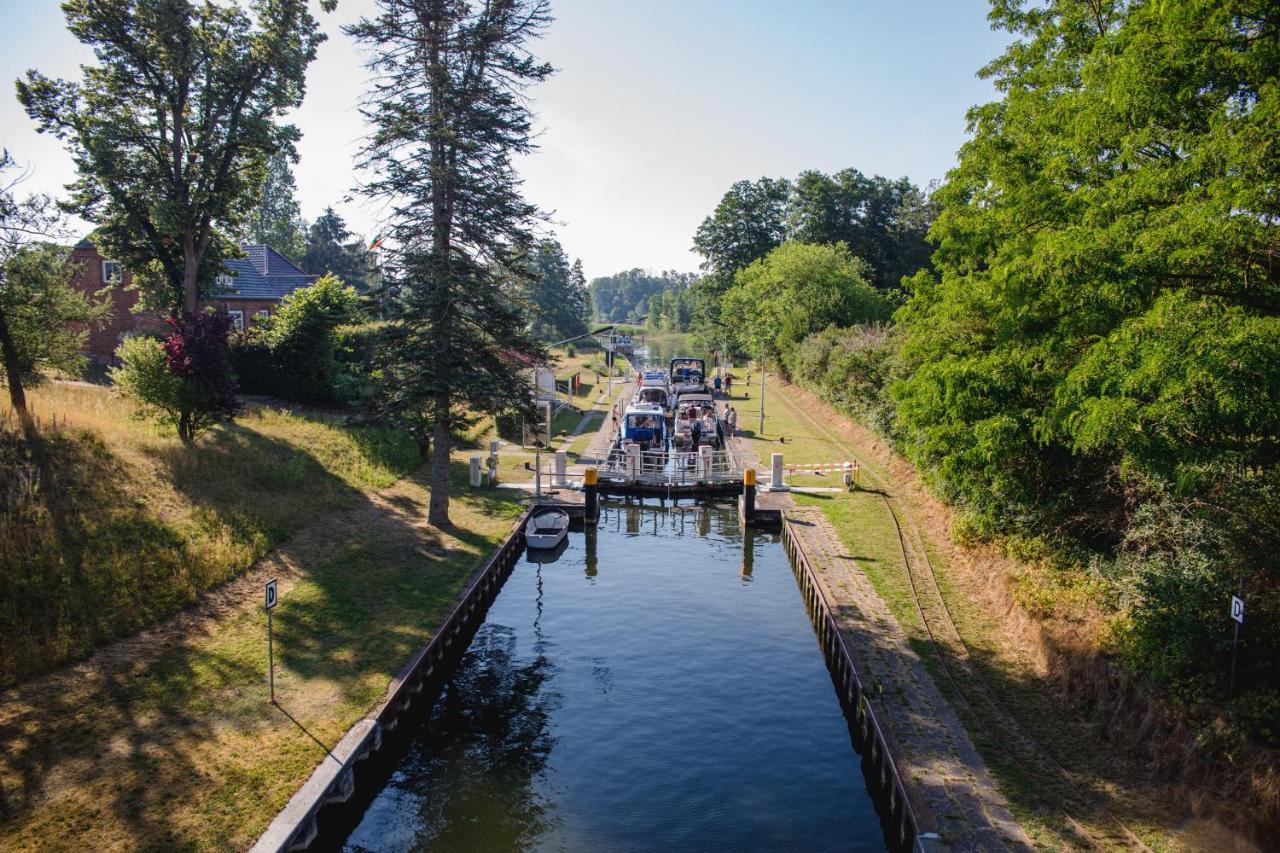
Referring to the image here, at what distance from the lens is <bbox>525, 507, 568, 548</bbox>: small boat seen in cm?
2452

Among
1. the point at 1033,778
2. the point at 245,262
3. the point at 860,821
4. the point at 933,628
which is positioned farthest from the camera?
the point at 245,262

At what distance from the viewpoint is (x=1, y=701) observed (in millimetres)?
11750

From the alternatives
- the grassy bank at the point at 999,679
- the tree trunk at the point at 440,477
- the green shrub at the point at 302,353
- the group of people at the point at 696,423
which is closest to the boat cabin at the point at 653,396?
the group of people at the point at 696,423

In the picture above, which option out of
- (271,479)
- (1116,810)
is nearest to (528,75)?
(271,479)

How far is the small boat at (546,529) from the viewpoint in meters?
24.5

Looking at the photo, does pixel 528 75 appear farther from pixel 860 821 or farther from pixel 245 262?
pixel 245 262

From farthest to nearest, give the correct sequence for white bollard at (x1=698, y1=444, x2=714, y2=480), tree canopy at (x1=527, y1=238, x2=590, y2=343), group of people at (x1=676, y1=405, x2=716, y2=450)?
tree canopy at (x1=527, y1=238, x2=590, y2=343)
group of people at (x1=676, y1=405, x2=716, y2=450)
white bollard at (x1=698, y1=444, x2=714, y2=480)

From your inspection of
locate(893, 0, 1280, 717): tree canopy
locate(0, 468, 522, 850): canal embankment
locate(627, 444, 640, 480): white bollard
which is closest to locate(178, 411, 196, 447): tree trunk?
locate(0, 468, 522, 850): canal embankment

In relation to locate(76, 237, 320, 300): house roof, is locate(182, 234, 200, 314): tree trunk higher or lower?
lower

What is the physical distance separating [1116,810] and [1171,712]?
181 centimetres

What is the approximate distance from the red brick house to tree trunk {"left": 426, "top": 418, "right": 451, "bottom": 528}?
83.3ft

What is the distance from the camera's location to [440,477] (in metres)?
23.0

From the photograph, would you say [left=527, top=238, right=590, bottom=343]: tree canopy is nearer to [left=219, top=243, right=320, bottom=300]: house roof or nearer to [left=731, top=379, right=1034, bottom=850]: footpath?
[left=219, top=243, right=320, bottom=300]: house roof

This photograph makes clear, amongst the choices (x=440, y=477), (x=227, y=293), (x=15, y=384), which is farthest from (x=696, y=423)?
(x=227, y=293)
